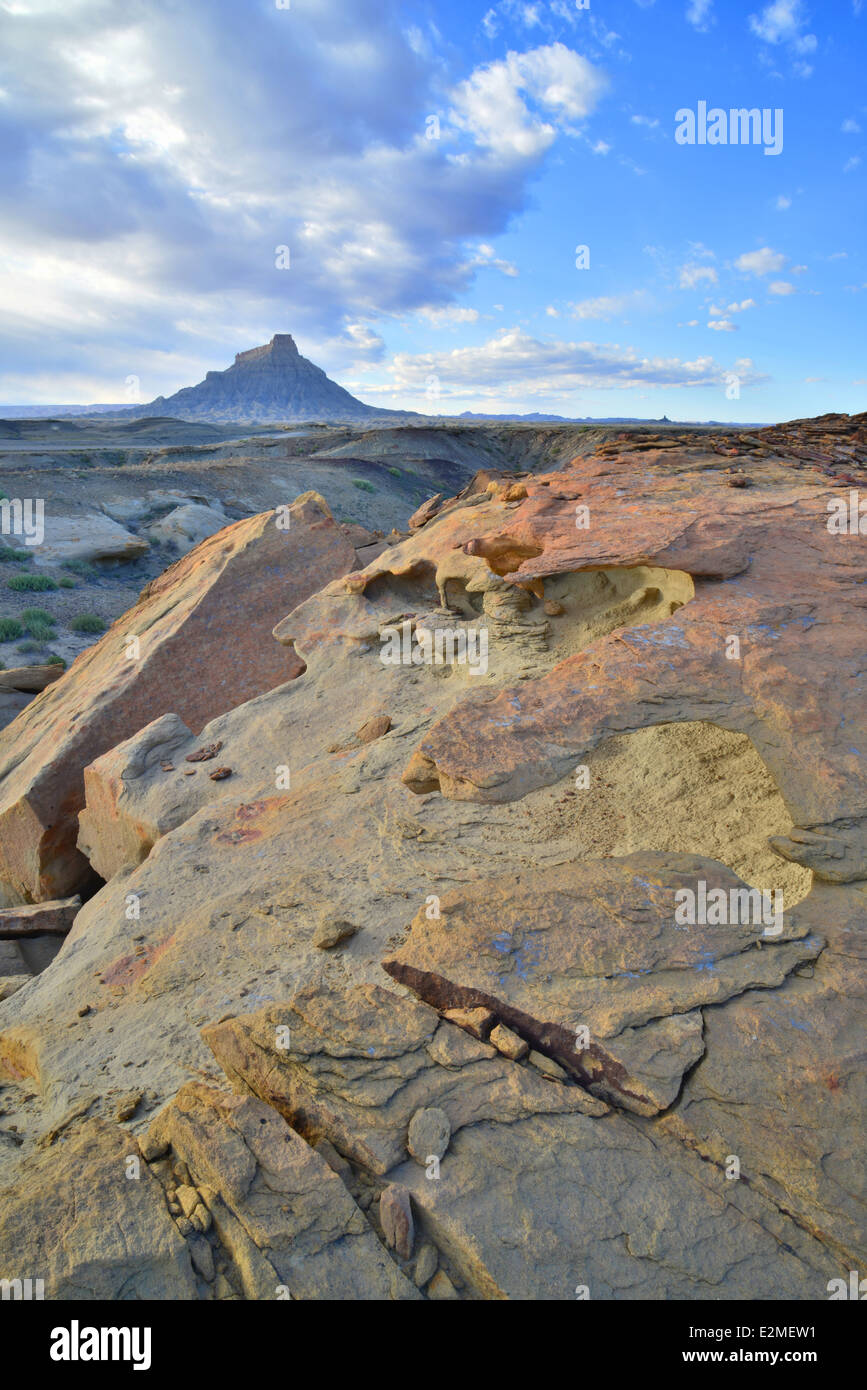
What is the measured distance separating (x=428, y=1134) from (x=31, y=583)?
15095 mm

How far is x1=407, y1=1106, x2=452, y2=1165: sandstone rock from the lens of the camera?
7.07 feet

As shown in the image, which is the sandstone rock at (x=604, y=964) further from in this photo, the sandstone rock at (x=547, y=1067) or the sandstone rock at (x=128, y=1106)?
the sandstone rock at (x=128, y=1106)

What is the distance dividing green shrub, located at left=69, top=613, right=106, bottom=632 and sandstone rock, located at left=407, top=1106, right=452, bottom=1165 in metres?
13.0

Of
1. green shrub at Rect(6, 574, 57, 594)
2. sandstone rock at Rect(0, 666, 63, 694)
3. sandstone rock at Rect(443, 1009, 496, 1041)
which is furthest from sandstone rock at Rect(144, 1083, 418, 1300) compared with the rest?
green shrub at Rect(6, 574, 57, 594)

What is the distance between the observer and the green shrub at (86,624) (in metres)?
13.5

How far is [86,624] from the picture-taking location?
44.4ft

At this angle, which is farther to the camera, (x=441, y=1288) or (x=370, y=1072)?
(x=370, y=1072)

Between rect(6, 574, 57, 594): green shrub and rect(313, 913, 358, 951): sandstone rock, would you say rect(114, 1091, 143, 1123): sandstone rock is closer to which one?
rect(313, 913, 358, 951): sandstone rock

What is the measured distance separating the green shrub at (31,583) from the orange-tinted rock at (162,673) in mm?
7882

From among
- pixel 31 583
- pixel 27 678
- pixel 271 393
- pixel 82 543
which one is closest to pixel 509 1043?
pixel 27 678

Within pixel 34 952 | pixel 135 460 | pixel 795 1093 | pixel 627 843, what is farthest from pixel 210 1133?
pixel 135 460

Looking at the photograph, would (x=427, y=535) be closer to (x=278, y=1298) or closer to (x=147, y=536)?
(x=278, y=1298)

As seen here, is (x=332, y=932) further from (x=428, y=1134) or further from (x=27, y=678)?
(x=27, y=678)

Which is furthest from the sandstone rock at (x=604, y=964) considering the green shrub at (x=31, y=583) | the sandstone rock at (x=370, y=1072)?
the green shrub at (x=31, y=583)
